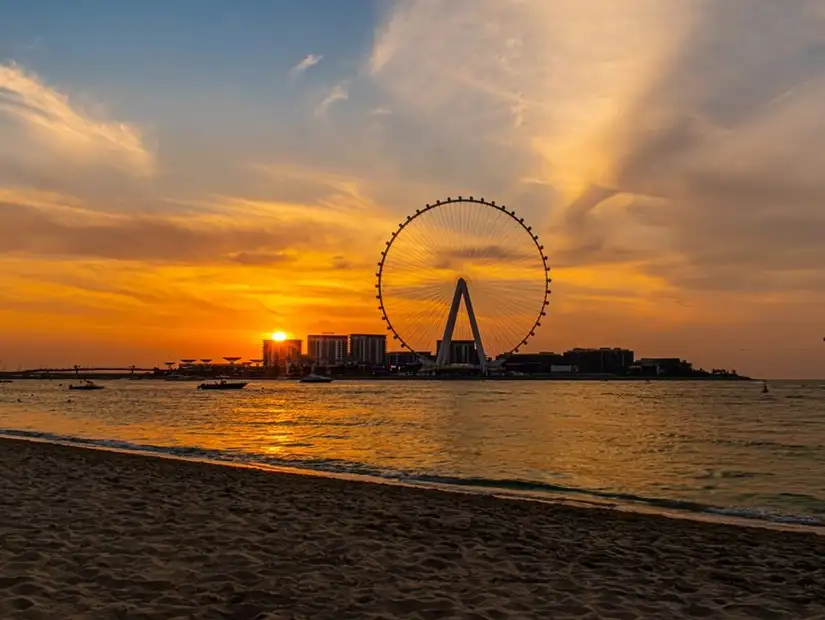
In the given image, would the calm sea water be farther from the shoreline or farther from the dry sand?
the dry sand

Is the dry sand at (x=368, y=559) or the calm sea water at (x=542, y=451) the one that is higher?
the dry sand at (x=368, y=559)

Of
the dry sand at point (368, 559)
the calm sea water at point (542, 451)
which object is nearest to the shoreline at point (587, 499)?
the calm sea water at point (542, 451)

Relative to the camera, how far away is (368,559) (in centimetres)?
1049

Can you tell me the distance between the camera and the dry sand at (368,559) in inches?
322

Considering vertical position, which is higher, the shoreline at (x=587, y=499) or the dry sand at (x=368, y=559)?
the dry sand at (x=368, y=559)

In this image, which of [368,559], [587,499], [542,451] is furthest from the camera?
[542,451]

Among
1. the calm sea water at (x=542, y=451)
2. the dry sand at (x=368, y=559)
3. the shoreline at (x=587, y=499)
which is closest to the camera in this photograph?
the dry sand at (x=368, y=559)

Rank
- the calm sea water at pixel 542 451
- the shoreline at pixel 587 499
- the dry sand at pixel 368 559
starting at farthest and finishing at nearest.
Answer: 1. the calm sea water at pixel 542 451
2. the shoreline at pixel 587 499
3. the dry sand at pixel 368 559

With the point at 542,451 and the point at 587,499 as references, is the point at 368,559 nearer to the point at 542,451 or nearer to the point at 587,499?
the point at 587,499

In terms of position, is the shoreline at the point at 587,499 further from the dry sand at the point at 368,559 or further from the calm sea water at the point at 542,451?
the dry sand at the point at 368,559

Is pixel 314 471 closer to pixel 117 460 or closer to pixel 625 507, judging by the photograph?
pixel 117 460

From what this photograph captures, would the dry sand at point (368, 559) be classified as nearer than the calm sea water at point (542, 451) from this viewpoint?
Yes

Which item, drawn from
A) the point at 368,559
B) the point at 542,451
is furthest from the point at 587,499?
the point at 542,451

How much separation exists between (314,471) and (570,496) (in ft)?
28.8
